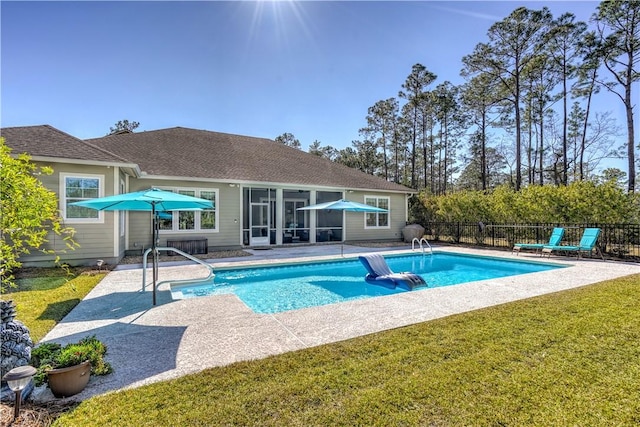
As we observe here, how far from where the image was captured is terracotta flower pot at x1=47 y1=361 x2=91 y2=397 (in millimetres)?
2842

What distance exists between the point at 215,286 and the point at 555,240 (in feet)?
40.9

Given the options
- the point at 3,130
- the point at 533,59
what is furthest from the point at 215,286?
the point at 533,59

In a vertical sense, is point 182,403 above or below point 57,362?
below

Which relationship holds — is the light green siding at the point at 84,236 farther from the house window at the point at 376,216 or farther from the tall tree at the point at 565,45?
the tall tree at the point at 565,45

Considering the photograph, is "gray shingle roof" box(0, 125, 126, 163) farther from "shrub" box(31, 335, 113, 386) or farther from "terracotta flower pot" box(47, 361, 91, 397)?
"terracotta flower pot" box(47, 361, 91, 397)

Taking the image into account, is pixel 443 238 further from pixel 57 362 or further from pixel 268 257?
pixel 57 362

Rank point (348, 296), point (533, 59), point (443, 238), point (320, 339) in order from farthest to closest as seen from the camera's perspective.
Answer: point (533, 59), point (443, 238), point (348, 296), point (320, 339)

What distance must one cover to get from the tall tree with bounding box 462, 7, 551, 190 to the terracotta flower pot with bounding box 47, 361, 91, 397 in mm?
29185

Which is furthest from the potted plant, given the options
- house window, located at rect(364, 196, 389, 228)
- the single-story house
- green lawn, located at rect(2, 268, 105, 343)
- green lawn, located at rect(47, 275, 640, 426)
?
house window, located at rect(364, 196, 389, 228)

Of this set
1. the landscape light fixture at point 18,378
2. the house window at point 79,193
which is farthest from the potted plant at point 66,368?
the house window at point 79,193

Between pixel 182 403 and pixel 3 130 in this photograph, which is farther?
pixel 3 130

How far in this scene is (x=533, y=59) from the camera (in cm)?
2394

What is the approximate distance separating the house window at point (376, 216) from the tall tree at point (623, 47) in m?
16.9

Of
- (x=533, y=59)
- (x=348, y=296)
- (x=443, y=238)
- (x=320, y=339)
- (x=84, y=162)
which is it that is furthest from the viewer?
(x=533, y=59)
